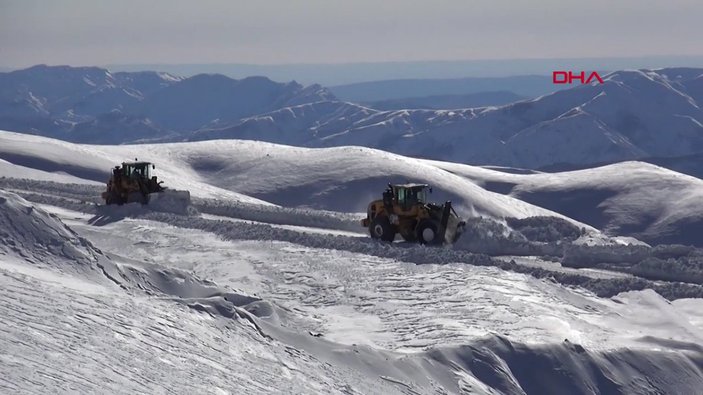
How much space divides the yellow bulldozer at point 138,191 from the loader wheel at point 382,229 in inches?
320

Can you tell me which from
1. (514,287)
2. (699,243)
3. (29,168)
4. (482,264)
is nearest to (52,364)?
(514,287)

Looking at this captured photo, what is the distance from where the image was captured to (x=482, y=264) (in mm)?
24797

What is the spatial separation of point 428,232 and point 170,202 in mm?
10435

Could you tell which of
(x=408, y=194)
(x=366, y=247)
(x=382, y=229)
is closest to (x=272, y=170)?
(x=382, y=229)

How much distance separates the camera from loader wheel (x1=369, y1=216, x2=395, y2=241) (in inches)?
1101

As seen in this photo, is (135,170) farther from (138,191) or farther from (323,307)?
(323,307)

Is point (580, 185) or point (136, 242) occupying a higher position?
point (136, 242)

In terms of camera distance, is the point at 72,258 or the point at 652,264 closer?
the point at 72,258

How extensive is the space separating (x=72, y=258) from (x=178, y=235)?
31.7 feet

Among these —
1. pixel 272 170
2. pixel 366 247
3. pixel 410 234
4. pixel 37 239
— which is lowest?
pixel 272 170

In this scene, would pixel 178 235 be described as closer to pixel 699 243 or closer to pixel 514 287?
pixel 514 287

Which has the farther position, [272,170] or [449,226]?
[272,170]

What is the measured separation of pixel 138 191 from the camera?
34.7 m

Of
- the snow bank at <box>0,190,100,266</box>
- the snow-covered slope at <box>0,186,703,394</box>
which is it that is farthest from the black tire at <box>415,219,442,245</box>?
the snow bank at <box>0,190,100,266</box>
